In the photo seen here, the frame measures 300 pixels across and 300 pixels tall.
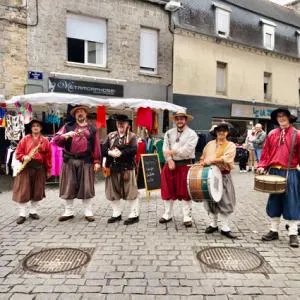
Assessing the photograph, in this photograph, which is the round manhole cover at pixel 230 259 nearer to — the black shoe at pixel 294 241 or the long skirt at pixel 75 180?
the black shoe at pixel 294 241

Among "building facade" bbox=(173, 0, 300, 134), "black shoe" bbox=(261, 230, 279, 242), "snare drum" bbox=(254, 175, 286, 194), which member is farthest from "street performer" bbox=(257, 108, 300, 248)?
"building facade" bbox=(173, 0, 300, 134)

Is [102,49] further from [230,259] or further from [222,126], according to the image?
[230,259]

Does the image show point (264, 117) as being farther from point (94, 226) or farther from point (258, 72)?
point (94, 226)

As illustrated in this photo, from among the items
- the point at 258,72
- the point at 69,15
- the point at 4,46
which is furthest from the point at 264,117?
the point at 4,46

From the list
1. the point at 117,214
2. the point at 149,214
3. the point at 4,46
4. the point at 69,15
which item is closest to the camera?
the point at 117,214

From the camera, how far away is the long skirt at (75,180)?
6461mm

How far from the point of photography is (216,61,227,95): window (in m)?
18.9

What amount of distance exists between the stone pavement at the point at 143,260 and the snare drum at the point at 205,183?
0.64 meters

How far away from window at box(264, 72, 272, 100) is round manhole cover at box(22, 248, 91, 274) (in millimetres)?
18113

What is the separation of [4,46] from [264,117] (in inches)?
533

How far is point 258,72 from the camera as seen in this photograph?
66.3ft

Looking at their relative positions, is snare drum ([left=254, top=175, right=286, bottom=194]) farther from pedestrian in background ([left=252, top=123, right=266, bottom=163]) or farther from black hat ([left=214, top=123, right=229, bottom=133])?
pedestrian in background ([left=252, top=123, right=266, bottom=163])

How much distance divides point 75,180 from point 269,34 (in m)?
17.7

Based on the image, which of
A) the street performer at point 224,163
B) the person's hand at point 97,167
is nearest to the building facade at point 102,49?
the person's hand at point 97,167
